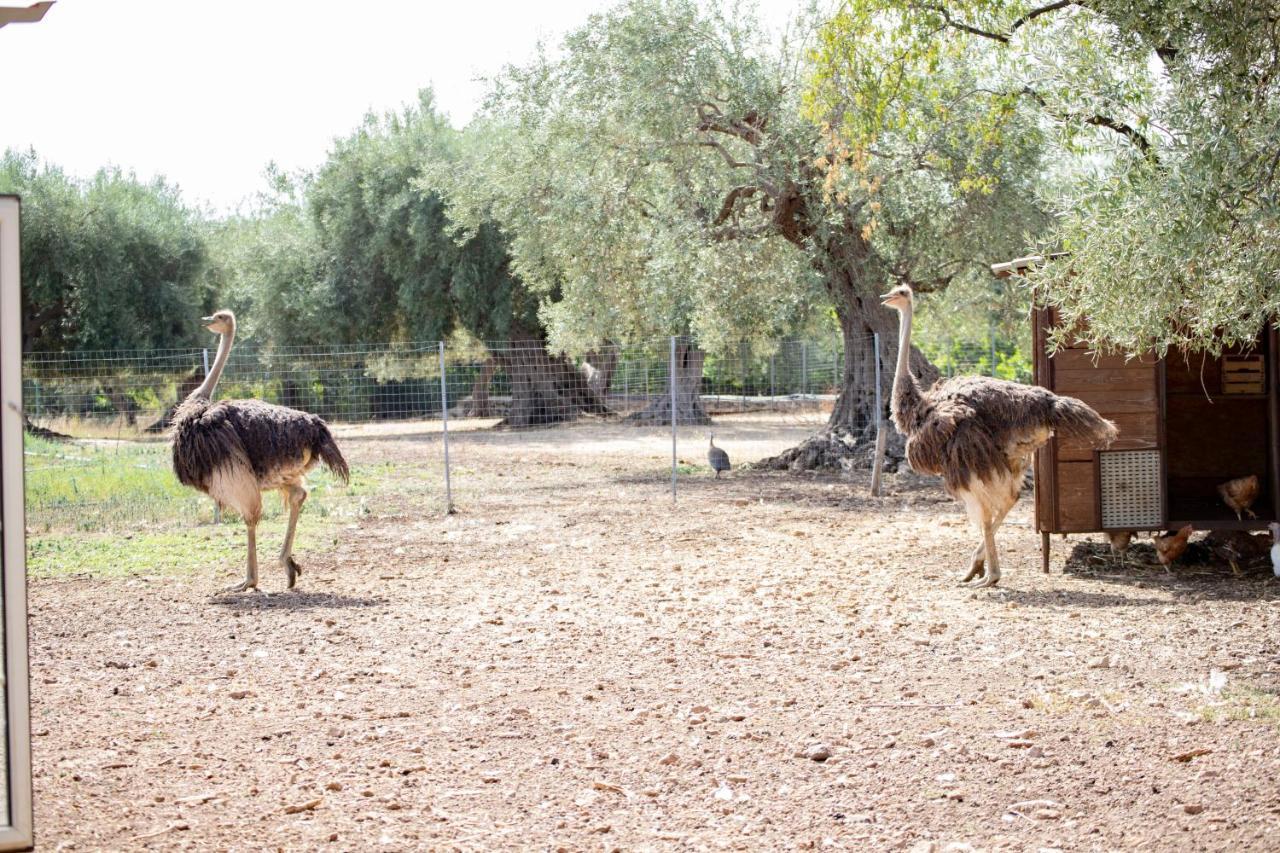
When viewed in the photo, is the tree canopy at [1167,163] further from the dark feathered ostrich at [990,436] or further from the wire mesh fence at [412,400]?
the wire mesh fence at [412,400]

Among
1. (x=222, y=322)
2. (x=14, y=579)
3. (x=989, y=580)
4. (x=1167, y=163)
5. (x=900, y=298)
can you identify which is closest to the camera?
(x=14, y=579)

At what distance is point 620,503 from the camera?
45.5ft

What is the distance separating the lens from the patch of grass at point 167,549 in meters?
9.73

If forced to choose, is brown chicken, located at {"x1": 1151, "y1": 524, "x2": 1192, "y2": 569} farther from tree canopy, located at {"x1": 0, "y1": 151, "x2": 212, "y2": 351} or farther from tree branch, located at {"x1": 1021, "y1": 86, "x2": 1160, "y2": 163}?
tree canopy, located at {"x1": 0, "y1": 151, "x2": 212, "y2": 351}

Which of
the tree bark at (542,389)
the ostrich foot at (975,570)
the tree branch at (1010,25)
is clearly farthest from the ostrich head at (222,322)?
the tree bark at (542,389)

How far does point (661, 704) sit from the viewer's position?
5.74 m

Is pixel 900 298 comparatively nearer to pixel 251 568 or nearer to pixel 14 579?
pixel 251 568

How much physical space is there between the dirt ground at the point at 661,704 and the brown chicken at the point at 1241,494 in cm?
59

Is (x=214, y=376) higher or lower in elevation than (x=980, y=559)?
higher

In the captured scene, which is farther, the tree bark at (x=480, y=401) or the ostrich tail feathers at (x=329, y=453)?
the tree bark at (x=480, y=401)

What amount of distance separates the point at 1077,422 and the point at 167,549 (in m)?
7.21

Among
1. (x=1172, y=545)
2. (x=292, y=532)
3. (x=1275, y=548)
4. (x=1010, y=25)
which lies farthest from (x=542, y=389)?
(x=1275, y=548)

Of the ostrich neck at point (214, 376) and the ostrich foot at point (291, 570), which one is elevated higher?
the ostrich neck at point (214, 376)

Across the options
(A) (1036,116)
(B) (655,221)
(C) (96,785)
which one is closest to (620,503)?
(B) (655,221)
